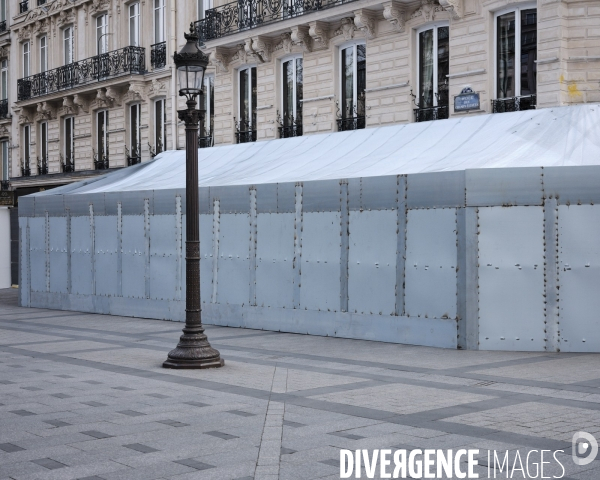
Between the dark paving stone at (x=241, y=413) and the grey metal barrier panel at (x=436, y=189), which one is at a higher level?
the grey metal barrier panel at (x=436, y=189)

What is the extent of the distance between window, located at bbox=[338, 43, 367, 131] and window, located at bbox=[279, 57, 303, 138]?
1296mm

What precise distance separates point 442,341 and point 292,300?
3.09 m

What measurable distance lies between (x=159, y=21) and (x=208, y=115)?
11.5ft

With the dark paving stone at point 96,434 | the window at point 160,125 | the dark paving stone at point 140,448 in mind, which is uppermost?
the window at point 160,125

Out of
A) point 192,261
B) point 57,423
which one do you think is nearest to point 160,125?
point 192,261

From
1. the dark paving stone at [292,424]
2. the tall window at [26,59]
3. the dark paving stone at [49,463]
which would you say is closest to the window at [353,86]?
the dark paving stone at [292,424]

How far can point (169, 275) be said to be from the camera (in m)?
17.0

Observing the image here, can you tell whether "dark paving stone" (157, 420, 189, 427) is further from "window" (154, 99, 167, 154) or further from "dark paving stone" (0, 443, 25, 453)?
"window" (154, 99, 167, 154)

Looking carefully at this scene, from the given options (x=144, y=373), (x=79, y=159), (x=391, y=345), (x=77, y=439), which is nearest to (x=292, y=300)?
(x=391, y=345)

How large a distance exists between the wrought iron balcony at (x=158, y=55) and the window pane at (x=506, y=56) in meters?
10.3

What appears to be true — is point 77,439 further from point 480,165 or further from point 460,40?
point 460,40

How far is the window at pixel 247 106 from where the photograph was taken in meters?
20.4

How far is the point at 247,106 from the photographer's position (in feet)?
67.5

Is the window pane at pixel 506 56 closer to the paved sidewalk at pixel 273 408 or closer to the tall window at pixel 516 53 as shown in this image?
the tall window at pixel 516 53
